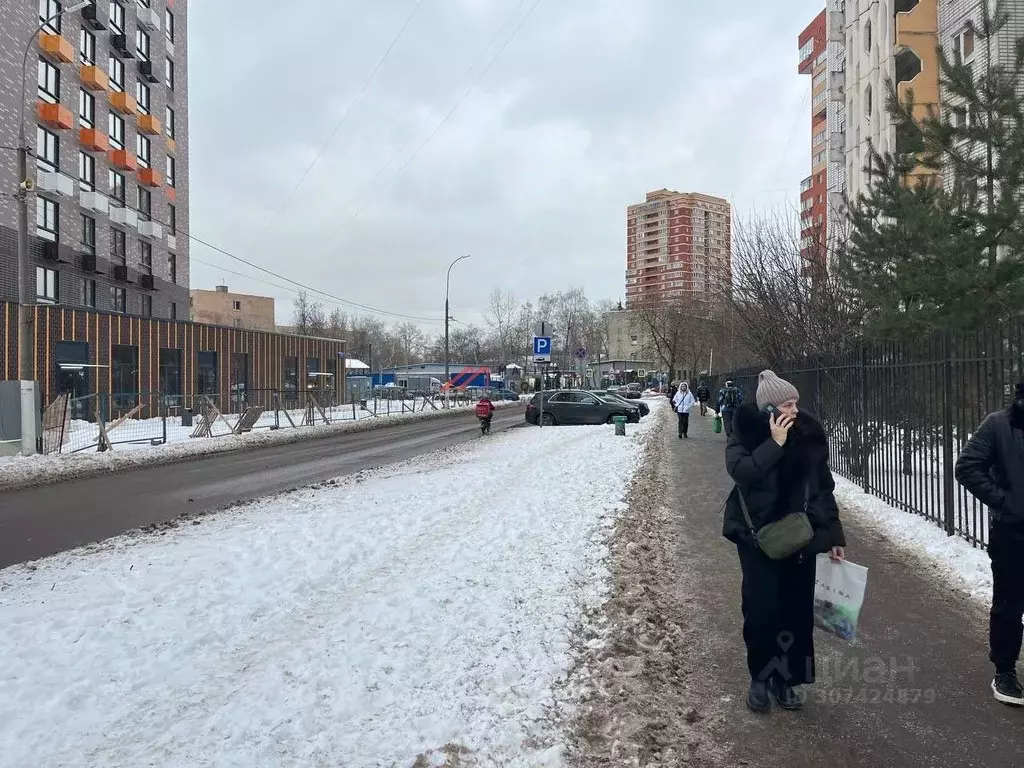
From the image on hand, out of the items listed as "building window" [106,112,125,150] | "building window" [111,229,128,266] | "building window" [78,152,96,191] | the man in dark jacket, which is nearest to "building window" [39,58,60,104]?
"building window" [78,152,96,191]

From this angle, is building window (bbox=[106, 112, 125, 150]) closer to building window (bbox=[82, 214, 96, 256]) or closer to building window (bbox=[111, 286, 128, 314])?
building window (bbox=[82, 214, 96, 256])

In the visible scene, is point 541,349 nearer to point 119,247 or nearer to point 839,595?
point 839,595

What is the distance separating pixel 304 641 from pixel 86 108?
38.1m

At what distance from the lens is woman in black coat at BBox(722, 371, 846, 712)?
3494 millimetres

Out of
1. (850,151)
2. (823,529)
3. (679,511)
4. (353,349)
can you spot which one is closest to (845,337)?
(679,511)

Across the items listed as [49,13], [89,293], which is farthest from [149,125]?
[89,293]

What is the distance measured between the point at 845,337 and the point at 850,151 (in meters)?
26.5

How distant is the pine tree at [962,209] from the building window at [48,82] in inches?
1315

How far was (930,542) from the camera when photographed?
7082 mm

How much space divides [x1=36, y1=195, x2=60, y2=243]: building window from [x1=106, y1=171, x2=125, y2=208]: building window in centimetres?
491

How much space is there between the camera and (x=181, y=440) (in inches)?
Result: 837

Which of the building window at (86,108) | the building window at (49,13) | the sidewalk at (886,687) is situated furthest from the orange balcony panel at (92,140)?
the sidewalk at (886,687)

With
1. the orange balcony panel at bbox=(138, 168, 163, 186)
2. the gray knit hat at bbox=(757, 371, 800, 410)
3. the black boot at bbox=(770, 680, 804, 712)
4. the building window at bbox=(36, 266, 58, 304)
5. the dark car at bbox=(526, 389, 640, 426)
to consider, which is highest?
the orange balcony panel at bbox=(138, 168, 163, 186)

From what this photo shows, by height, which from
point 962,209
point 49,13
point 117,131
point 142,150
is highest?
point 49,13
